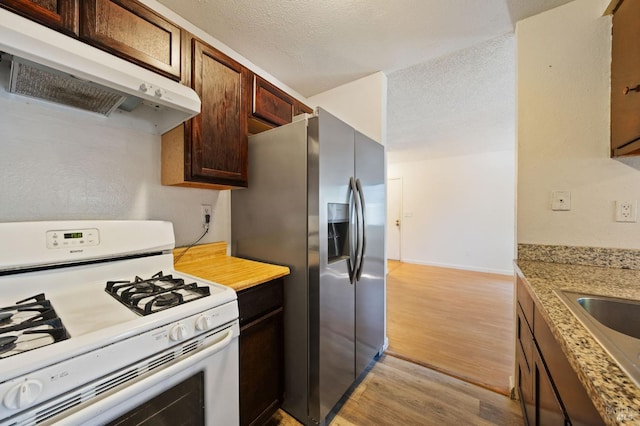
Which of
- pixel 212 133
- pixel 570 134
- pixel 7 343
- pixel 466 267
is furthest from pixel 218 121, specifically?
pixel 466 267

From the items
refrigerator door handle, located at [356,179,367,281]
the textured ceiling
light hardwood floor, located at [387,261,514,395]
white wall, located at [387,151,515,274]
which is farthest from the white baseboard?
refrigerator door handle, located at [356,179,367,281]

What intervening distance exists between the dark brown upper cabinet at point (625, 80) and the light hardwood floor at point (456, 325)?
1658 mm

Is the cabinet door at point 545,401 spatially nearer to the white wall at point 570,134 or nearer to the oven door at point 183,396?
the white wall at point 570,134

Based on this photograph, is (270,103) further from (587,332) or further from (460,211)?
(460,211)

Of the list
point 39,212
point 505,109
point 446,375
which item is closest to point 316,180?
point 39,212

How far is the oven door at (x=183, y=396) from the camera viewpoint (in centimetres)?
65

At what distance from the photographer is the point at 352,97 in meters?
2.34

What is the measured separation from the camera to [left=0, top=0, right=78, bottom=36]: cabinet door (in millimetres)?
868

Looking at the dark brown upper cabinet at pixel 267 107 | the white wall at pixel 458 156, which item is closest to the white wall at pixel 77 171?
the dark brown upper cabinet at pixel 267 107

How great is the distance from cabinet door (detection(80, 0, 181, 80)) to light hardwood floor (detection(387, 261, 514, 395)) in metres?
2.64

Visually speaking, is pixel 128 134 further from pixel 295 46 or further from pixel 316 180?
pixel 295 46

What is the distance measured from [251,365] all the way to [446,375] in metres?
1.49

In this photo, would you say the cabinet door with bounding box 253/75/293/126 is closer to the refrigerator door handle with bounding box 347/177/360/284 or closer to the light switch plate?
the refrigerator door handle with bounding box 347/177/360/284

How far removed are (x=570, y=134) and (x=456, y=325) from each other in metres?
2.04
